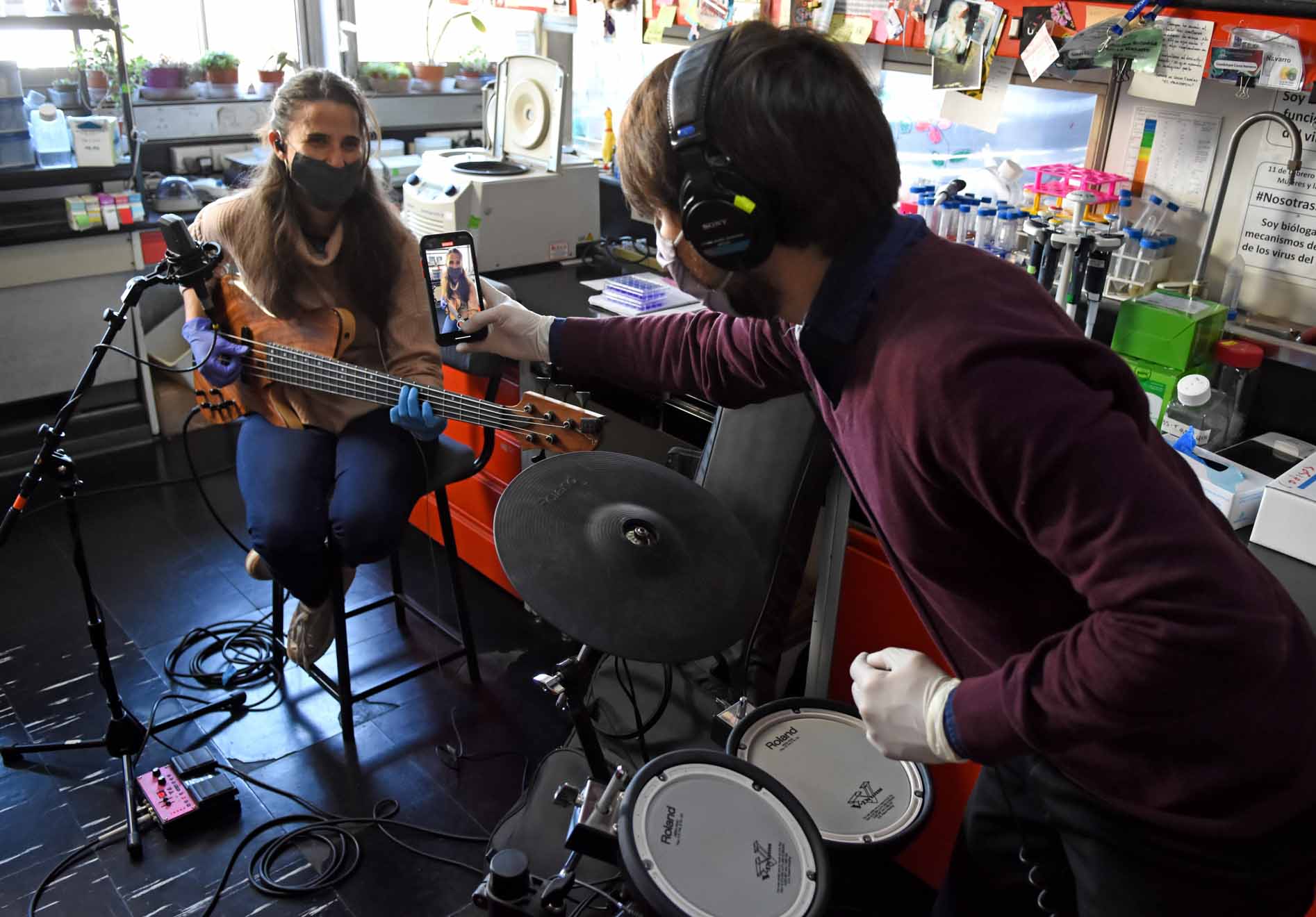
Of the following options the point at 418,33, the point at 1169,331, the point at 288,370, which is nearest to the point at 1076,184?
the point at 1169,331

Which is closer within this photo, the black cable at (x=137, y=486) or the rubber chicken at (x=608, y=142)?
the black cable at (x=137, y=486)

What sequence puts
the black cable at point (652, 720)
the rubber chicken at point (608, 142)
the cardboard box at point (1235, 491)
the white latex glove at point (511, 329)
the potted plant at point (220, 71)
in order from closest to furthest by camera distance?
the cardboard box at point (1235, 491) → the white latex glove at point (511, 329) → the black cable at point (652, 720) → the rubber chicken at point (608, 142) → the potted plant at point (220, 71)

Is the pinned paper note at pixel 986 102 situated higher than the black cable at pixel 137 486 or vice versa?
the pinned paper note at pixel 986 102

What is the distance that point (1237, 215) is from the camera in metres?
1.82

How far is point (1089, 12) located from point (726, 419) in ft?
3.21

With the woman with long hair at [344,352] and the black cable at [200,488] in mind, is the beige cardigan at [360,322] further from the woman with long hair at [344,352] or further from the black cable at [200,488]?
the black cable at [200,488]

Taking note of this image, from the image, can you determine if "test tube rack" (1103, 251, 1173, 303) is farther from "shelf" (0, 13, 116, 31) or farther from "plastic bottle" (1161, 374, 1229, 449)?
"shelf" (0, 13, 116, 31)

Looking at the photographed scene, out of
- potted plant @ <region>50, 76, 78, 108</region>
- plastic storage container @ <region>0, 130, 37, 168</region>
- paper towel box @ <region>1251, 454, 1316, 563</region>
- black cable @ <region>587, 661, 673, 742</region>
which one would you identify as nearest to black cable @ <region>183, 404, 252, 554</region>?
plastic storage container @ <region>0, 130, 37, 168</region>

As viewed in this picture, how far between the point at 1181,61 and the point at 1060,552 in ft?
4.56

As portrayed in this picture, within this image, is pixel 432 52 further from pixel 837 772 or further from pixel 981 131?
pixel 837 772

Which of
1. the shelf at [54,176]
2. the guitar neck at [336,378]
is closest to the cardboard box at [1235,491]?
the guitar neck at [336,378]

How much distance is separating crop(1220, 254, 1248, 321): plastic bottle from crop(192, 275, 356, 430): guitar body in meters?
1.68

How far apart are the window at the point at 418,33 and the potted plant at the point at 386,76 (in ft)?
0.44

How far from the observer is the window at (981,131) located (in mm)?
2047
